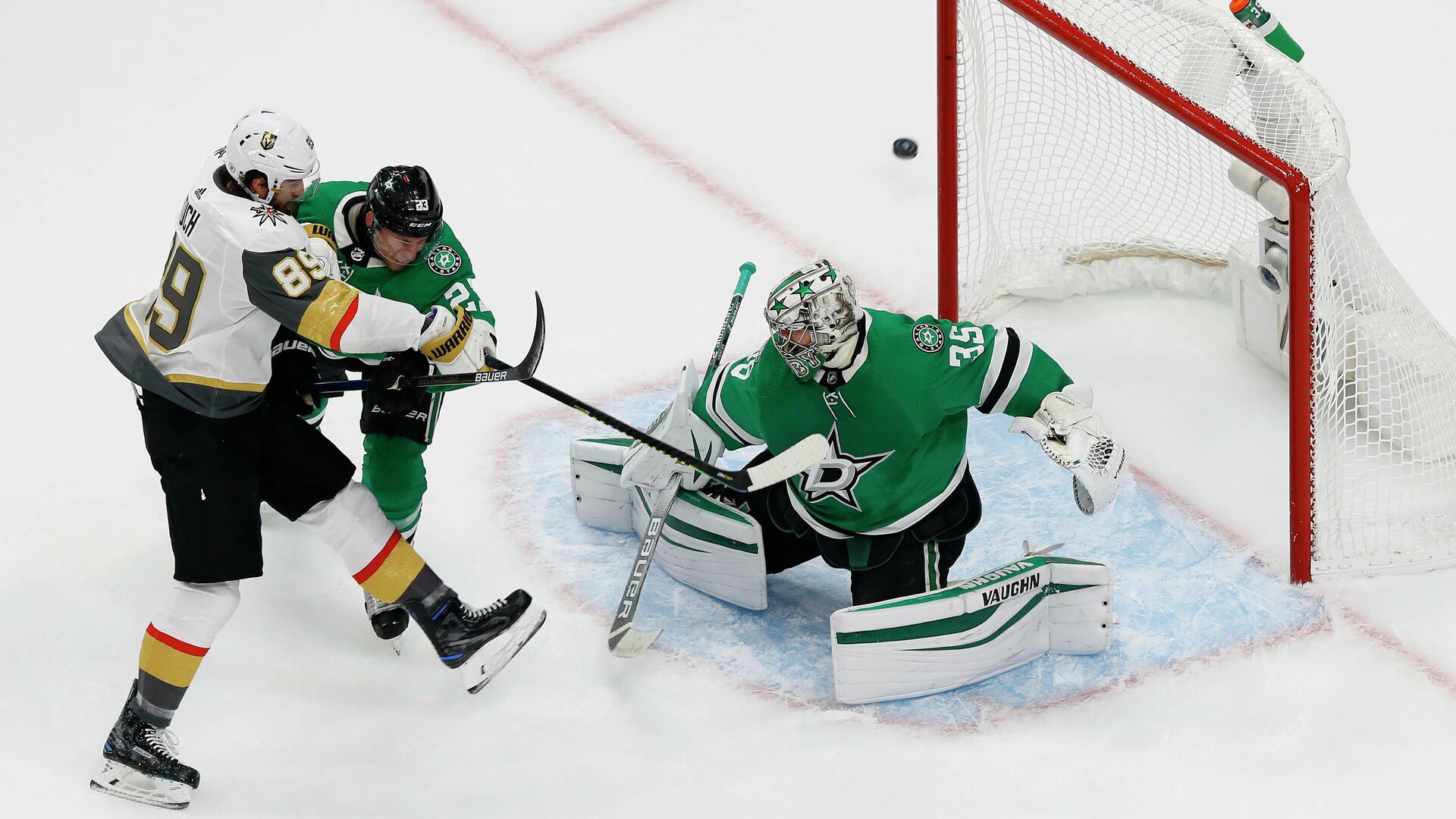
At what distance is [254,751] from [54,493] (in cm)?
109

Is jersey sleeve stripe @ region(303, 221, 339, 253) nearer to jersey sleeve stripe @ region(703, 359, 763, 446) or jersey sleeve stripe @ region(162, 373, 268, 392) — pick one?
jersey sleeve stripe @ region(162, 373, 268, 392)

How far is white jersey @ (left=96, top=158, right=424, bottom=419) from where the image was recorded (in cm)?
329

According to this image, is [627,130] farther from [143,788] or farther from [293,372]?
[143,788]

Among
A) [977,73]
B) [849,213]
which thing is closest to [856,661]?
[977,73]

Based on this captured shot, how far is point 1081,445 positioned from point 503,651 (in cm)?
123

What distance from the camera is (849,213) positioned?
5.42m

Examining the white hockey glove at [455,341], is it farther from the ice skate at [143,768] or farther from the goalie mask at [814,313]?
the ice skate at [143,768]

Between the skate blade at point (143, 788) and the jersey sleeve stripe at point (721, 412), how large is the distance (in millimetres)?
1289

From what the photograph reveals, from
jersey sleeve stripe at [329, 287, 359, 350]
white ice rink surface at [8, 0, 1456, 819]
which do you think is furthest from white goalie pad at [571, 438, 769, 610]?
jersey sleeve stripe at [329, 287, 359, 350]

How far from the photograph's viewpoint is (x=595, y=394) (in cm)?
479

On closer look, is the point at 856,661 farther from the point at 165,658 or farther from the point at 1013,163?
the point at 1013,163

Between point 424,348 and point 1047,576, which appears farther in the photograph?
point 1047,576

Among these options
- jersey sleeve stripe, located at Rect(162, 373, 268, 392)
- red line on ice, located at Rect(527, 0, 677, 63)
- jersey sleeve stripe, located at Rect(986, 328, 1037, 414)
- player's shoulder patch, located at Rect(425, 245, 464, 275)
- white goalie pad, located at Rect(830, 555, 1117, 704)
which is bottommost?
white goalie pad, located at Rect(830, 555, 1117, 704)

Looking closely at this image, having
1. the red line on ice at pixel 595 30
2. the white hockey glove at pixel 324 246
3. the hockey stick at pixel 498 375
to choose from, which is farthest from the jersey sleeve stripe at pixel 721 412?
the red line on ice at pixel 595 30
